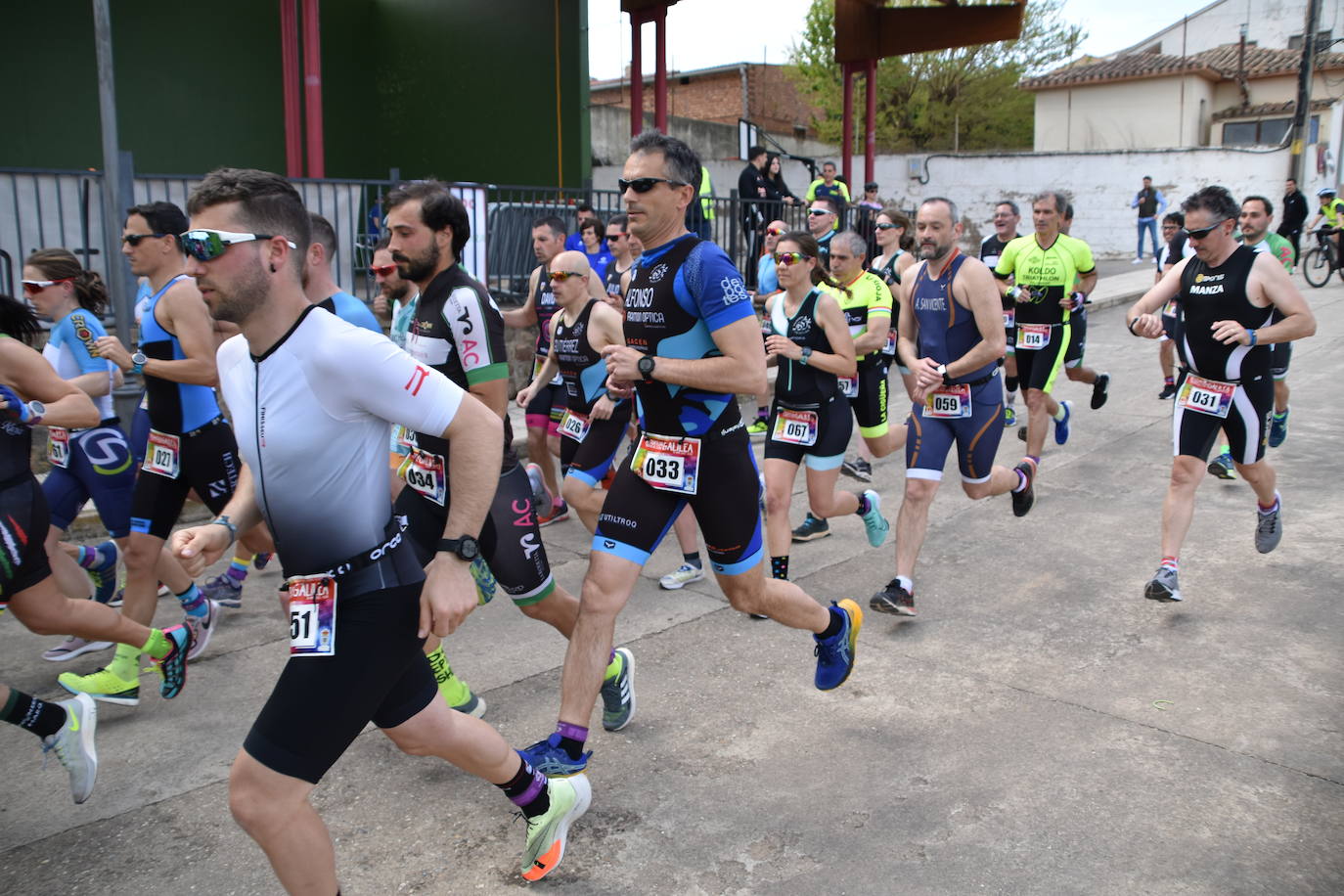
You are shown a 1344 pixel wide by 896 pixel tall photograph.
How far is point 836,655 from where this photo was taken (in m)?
4.08

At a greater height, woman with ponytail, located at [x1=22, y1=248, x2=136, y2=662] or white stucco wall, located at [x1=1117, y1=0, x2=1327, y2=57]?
white stucco wall, located at [x1=1117, y1=0, x2=1327, y2=57]

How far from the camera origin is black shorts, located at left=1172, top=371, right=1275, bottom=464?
5449 mm

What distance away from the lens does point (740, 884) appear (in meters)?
3.04

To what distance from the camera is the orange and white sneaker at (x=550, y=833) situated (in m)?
3.03

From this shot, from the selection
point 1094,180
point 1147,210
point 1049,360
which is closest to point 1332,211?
point 1147,210

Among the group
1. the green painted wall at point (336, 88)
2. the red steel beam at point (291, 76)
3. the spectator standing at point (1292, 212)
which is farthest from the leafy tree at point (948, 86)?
the red steel beam at point (291, 76)

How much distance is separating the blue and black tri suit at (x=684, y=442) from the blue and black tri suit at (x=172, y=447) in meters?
2.09

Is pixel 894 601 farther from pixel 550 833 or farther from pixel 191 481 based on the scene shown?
pixel 191 481

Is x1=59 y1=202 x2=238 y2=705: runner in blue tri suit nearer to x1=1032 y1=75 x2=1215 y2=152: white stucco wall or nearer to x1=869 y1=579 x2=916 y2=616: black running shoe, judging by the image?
x1=869 y1=579 x2=916 y2=616: black running shoe

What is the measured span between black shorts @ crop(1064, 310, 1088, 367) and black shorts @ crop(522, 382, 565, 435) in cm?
412

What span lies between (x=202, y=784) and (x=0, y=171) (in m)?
6.78

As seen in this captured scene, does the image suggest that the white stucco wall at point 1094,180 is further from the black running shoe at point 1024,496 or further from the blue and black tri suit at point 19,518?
the blue and black tri suit at point 19,518

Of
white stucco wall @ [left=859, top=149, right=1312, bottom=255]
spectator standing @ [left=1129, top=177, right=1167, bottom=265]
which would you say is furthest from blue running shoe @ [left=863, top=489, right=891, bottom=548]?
white stucco wall @ [left=859, top=149, right=1312, bottom=255]

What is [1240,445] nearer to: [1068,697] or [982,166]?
[1068,697]
